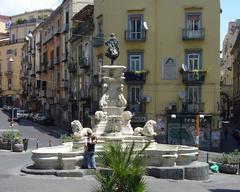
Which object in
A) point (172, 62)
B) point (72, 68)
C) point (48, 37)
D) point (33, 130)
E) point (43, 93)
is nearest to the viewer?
point (172, 62)

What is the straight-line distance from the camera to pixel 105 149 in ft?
35.0

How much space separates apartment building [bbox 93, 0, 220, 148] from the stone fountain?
20914 mm

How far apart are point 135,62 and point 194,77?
4.71 meters

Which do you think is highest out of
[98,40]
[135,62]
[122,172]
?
[98,40]

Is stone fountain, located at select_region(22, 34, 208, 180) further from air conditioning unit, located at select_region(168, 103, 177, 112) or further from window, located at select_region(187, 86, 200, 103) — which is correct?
window, located at select_region(187, 86, 200, 103)

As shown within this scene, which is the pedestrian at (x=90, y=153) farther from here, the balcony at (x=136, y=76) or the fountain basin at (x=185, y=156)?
the balcony at (x=136, y=76)

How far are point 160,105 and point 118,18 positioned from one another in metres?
7.47

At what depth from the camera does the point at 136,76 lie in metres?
43.7

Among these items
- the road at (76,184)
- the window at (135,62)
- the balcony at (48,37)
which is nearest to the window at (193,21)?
the window at (135,62)

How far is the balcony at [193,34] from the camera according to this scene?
140 feet

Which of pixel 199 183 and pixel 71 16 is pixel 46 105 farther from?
pixel 199 183

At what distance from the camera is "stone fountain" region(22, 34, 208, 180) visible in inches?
738

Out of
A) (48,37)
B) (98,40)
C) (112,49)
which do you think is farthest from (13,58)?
(112,49)

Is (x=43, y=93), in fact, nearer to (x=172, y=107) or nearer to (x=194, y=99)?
(x=172, y=107)
